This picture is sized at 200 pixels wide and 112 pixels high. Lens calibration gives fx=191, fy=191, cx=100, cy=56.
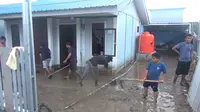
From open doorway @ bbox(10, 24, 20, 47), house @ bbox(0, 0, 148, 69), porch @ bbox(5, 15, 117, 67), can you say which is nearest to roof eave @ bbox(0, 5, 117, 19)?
house @ bbox(0, 0, 148, 69)

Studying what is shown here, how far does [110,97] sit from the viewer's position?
19.0 ft

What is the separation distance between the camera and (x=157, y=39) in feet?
75.5

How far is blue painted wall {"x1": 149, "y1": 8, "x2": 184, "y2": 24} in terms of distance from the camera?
22422mm

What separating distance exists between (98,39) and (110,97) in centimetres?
445

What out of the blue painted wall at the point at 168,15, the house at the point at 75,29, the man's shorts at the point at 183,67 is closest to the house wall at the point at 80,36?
the house at the point at 75,29

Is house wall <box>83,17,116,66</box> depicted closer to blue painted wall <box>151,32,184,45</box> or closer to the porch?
the porch

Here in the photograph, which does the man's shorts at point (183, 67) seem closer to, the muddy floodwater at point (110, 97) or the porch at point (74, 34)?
the muddy floodwater at point (110, 97)

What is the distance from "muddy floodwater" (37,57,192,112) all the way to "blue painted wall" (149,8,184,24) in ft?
54.1

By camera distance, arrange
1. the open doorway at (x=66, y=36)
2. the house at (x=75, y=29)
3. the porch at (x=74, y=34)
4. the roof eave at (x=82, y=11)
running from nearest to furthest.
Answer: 1. the roof eave at (x=82, y=11)
2. the house at (x=75, y=29)
3. the porch at (x=74, y=34)
4. the open doorway at (x=66, y=36)

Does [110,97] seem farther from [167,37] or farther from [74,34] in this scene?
[167,37]

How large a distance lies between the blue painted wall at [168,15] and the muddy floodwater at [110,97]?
16487mm

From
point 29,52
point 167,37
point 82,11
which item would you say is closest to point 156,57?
point 29,52

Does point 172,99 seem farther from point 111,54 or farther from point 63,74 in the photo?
point 63,74

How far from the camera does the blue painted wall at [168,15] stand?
22.4 m
